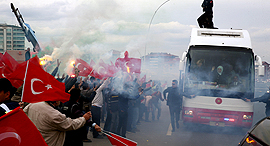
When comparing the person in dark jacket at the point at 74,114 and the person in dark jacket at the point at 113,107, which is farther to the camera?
the person in dark jacket at the point at 113,107

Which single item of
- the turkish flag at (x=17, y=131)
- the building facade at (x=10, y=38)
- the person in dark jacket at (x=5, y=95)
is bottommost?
the turkish flag at (x=17, y=131)

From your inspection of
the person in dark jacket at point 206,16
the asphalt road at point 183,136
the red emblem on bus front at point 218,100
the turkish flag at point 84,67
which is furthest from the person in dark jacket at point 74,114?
the person in dark jacket at point 206,16

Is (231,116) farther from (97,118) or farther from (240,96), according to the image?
(97,118)

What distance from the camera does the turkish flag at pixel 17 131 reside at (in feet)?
8.51

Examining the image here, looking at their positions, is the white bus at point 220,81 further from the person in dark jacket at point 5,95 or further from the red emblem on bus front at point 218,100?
the person in dark jacket at point 5,95

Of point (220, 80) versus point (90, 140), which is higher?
point (220, 80)

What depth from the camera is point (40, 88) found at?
13.8ft

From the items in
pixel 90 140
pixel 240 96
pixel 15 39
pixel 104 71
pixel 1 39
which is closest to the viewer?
pixel 90 140

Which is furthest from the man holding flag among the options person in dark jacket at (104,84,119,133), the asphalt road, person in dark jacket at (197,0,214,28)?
person in dark jacket at (197,0,214,28)

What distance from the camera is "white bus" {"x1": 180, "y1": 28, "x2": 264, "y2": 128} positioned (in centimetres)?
898

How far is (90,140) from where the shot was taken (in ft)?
27.5

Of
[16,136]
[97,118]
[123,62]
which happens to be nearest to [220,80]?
[97,118]

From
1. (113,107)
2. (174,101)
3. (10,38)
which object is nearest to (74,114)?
(113,107)

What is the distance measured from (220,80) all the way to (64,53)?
9.00 meters
